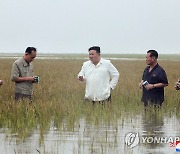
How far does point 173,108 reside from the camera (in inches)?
420

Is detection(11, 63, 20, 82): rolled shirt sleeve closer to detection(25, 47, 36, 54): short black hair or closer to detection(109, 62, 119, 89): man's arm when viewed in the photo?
detection(25, 47, 36, 54): short black hair

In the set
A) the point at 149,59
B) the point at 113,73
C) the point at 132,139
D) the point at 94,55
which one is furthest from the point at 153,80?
the point at 132,139

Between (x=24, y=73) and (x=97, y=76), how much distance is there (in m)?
1.30

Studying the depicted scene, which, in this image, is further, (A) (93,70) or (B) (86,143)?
(A) (93,70)

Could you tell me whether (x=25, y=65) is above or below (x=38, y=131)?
above

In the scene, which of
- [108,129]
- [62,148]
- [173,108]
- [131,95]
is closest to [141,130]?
[108,129]

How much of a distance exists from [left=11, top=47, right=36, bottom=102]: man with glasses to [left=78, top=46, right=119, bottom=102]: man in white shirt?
916 millimetres

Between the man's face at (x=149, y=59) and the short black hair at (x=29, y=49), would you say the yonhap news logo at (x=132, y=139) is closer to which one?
the man's face at (x=149, y=59)

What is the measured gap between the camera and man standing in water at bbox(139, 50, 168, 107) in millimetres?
8875

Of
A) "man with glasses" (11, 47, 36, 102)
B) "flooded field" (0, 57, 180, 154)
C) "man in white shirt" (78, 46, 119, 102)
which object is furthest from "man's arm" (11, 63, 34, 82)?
"man in white shirt" (78, 46, 119, 102)

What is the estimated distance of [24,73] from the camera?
9031 millimetres

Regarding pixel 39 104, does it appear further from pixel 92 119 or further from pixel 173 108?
pixel 173 108

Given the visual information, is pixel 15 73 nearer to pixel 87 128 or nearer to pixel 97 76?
pixel 97 76

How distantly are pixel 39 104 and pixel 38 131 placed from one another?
5.87ft
